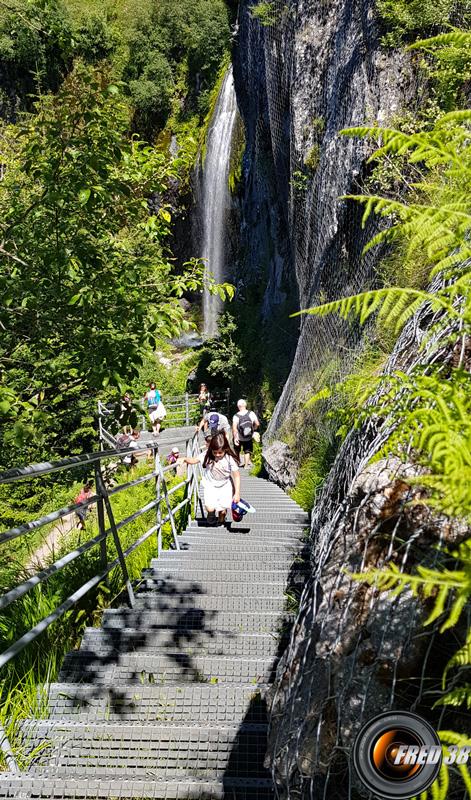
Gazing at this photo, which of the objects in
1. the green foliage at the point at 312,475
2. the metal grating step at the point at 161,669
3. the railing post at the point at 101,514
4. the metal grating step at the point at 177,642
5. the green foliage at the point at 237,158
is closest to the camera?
the metal grating step at the point at 161,669

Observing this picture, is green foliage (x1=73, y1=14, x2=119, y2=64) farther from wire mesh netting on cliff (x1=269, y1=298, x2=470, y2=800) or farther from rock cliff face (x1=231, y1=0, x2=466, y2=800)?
wire mesh netting on cliff (x1=269, y1=298, x2=470, y2=800)

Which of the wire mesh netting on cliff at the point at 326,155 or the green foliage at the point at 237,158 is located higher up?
the green foliage at the point at 237,158

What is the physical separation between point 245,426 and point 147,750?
8.22m

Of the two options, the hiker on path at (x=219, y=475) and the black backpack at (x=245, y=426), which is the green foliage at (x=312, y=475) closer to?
the hiker on path at (x=219, y=475)

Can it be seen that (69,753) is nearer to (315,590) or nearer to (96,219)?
(315,590)

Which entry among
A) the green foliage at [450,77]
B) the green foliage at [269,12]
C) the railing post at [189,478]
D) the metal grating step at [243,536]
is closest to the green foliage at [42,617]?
the metal grating step at [243,536]

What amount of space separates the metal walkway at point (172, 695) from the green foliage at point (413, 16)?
21.4 feet

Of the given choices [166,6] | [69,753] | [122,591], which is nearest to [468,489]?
[69,753]

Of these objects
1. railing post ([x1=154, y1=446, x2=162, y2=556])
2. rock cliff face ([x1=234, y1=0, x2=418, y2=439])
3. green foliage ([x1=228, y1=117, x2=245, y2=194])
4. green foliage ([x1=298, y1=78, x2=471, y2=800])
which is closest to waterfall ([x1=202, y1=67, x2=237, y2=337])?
green foliage ([x1=228, y1=117, x2=245, y2=194])

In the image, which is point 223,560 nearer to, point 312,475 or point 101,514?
point 101,514

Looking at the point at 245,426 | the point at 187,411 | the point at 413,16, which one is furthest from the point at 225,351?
the point at 413,16

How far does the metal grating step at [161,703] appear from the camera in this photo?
Answer: 279cm

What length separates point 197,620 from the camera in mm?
3746

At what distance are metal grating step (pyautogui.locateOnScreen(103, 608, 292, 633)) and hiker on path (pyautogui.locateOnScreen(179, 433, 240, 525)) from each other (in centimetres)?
249
